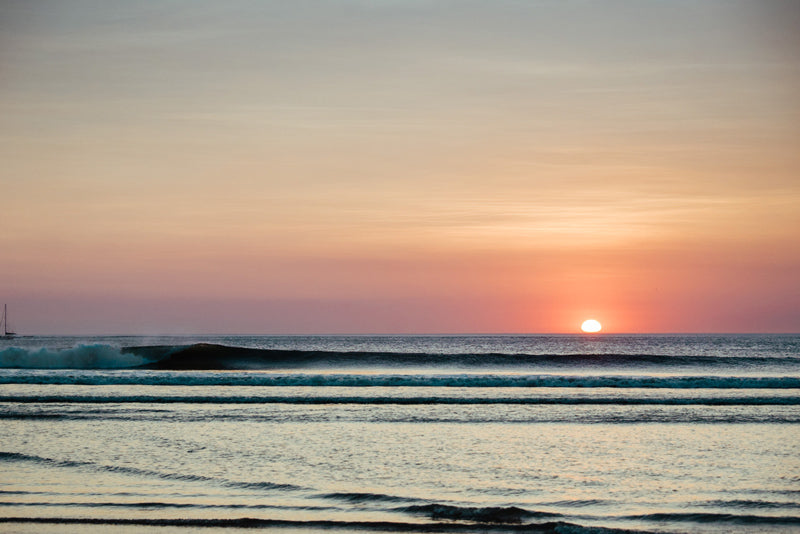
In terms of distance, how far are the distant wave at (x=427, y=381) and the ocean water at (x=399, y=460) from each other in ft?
5.98

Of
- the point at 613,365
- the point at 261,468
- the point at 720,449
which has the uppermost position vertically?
the point at 613,365

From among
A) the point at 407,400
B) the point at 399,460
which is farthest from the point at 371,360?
the point at 399,460

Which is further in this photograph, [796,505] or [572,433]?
[572,433]

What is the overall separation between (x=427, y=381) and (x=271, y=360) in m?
28.9

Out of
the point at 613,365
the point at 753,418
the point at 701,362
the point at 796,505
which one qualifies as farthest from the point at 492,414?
the point at 701,362

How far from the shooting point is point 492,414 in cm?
1888

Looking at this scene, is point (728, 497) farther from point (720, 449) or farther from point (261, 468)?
point (261, 468)

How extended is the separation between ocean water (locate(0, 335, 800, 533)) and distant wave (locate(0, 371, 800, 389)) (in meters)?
1.82

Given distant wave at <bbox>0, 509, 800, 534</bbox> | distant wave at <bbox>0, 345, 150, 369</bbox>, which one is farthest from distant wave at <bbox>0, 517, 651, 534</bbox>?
distant wave at <bbox>0, 345, 150, 369</bbox>

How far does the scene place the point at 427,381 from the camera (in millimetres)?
28750

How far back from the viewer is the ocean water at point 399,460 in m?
9.21

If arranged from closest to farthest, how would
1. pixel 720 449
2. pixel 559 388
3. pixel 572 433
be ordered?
pixel 720 449 < pixel 572 433 < pixel 559 388

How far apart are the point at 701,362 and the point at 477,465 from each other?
141 ft

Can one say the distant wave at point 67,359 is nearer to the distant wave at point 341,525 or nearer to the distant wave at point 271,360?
the distant wave at point 271,360
